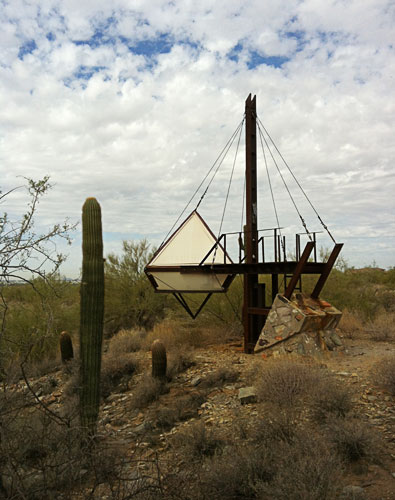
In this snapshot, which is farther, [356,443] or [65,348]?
[65,348]

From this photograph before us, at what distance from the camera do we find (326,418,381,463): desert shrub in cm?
636

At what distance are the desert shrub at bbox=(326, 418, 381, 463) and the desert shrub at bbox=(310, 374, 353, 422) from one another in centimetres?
88

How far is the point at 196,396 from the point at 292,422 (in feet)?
10.5

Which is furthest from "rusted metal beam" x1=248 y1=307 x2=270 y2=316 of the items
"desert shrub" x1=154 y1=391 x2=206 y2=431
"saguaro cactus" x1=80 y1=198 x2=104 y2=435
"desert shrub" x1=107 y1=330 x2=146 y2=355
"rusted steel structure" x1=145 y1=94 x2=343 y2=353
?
"saguaro cactus" x1=80 y1=198 x2=104 y2=435

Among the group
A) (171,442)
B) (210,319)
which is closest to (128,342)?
(210,319)

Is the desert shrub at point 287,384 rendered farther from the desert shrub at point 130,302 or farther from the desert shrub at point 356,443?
the desert shrub at point 130,302

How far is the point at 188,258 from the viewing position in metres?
14.3

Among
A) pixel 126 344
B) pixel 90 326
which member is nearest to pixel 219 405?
pixel 90 326

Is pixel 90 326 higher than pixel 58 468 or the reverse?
higher

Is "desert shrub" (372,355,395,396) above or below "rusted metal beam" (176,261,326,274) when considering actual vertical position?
below

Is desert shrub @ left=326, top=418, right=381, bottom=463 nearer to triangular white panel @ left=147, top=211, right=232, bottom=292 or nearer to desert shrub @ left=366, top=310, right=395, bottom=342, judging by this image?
triangular white panel @ left=147, top=211, right=232, bottom=292

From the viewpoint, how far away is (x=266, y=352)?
12.3 metres

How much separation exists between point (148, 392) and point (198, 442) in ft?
12.6

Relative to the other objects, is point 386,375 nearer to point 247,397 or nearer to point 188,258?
point 247,397
